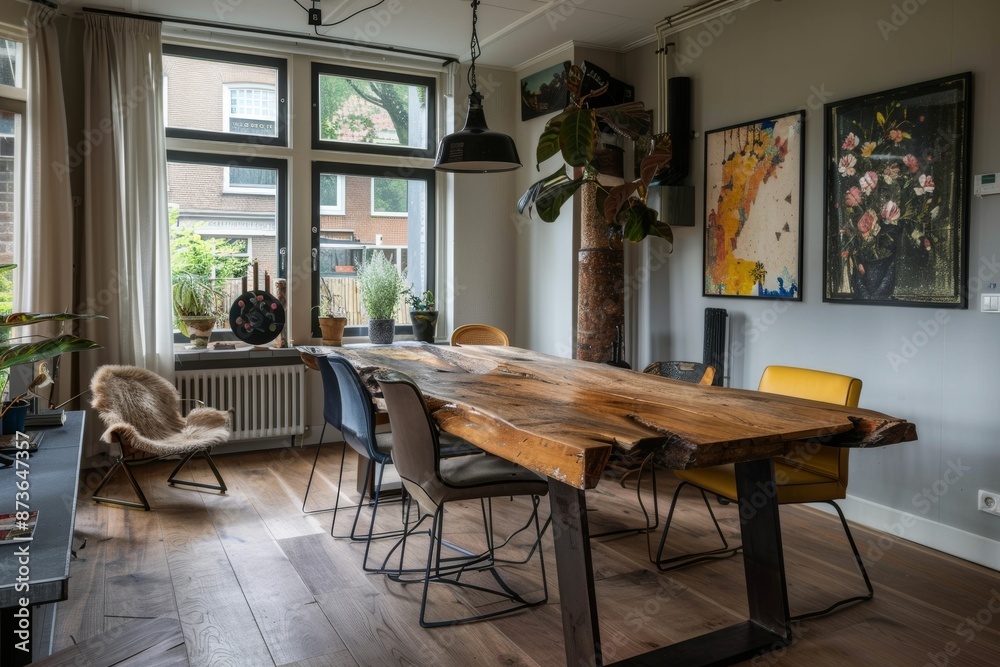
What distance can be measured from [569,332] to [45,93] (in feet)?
12.2

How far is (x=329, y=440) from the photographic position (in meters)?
5.99

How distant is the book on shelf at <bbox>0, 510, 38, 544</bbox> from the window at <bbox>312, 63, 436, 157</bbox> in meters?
4.37

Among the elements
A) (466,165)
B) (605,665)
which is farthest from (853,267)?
(605,665)

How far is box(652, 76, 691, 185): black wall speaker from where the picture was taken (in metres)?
5.09

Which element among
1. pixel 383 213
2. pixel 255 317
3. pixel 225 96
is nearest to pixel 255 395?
pixel 255 317

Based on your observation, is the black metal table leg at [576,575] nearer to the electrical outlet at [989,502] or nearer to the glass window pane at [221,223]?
the electrical outlet at [989,502]

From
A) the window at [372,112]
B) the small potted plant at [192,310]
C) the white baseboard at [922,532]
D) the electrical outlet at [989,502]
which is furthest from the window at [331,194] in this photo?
the electrical outlet at [989,502]

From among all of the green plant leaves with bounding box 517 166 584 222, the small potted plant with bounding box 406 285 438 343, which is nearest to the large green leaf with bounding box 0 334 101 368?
the green plant leaves with bounding box 517 166 584 222

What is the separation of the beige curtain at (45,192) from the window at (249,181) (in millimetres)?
1088

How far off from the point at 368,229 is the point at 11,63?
2525mm

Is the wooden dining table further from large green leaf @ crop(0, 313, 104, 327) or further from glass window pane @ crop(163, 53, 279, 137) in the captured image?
glass window pane @ crop(163, 53, 279, 137)

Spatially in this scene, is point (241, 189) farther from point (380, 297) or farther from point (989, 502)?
point (989, 502)

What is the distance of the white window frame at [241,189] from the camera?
5633 millimetres

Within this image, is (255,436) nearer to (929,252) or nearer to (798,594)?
(798,594)
